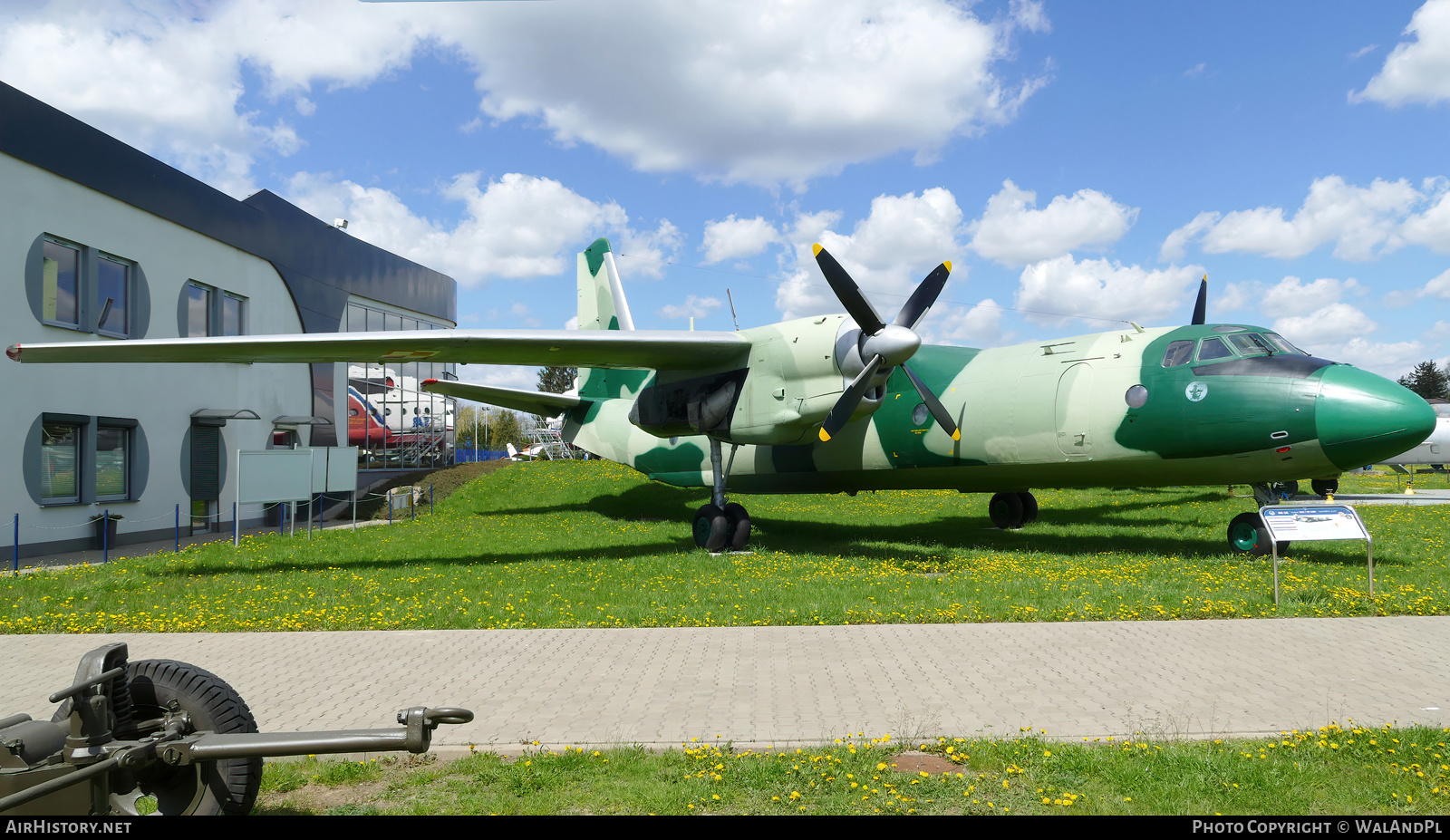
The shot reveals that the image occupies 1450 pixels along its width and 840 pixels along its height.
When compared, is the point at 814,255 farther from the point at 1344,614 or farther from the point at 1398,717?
the point at 1398,717

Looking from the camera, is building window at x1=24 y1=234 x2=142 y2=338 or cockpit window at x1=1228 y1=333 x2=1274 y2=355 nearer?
cockpit window at x1=1228 y1=333 x2=1274 y2=355

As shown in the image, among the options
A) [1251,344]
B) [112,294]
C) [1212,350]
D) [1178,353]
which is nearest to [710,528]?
[1178,353]

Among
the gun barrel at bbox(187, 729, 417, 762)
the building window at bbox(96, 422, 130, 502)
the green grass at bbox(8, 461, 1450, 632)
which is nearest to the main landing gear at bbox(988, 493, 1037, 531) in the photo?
the green grass at bbox(8, 461, 1450, 632)

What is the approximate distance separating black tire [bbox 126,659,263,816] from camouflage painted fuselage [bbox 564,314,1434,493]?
36.0 feet

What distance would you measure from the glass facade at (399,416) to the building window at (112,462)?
14734mm

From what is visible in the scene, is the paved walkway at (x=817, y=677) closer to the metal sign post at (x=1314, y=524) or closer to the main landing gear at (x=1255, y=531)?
the metal sign post at (x=1314, y=524)

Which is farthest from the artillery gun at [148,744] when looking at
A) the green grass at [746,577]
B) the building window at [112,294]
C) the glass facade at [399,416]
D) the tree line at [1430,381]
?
the tree line at [1430,381]

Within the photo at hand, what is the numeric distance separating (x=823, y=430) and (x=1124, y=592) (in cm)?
496

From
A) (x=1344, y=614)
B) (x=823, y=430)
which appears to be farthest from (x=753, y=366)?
(x=1344, y=614)

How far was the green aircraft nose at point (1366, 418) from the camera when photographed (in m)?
11.4

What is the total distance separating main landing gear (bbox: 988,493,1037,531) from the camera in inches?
743

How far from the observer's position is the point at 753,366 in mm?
15094

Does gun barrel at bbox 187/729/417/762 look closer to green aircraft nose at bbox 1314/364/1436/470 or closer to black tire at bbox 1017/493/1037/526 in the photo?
green aircraft nose at bbox 1314/364/1436/470

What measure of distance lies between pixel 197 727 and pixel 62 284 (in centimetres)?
1882
